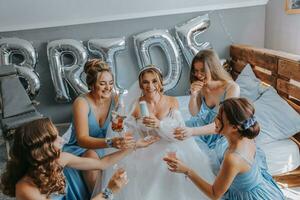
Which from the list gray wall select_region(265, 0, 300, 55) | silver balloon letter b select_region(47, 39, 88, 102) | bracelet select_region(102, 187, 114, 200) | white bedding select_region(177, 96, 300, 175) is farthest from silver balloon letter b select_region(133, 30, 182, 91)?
bracelet select_region(102, 187, 114, 200)

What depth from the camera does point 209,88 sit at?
73.3 inches

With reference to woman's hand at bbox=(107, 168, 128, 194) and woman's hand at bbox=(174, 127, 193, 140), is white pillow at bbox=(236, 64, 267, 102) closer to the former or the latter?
woman's hand at bbox=(174, 127, 193, 140)

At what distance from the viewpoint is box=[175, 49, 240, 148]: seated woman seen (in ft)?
5.90

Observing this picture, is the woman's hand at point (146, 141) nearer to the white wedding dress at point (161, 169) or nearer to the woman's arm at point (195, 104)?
the white wedding dress at point (161, 169)

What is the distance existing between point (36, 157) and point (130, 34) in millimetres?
2264

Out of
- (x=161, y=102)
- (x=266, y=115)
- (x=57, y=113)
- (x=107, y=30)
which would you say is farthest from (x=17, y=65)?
(x=266, y=115)

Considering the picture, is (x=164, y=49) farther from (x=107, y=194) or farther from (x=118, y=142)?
(x=107, y=194)

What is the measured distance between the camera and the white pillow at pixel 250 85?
2.34m

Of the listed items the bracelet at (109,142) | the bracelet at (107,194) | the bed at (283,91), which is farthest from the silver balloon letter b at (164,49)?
the bracelet at (107,194)

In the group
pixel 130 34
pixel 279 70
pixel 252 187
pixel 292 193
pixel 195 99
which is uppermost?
pixel 130 34

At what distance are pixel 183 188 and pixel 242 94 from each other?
1.23 metres

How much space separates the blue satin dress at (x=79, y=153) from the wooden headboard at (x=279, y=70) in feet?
3.74

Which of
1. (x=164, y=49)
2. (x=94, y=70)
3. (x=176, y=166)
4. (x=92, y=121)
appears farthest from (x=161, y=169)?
(x=164, y=49)

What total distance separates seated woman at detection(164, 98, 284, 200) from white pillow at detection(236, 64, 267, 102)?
109 centimetres
